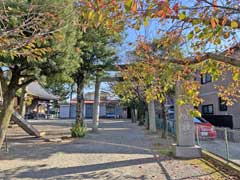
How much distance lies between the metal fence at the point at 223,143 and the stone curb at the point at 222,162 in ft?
0.61

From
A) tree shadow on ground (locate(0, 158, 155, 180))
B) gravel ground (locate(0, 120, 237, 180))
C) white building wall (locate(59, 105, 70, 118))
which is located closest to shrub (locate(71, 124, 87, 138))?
gravel ground (locate(0, 120, 237, 180))

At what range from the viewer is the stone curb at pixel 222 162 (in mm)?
6629

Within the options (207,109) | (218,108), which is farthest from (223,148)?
(207,109)

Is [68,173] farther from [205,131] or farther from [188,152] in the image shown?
[205,131]

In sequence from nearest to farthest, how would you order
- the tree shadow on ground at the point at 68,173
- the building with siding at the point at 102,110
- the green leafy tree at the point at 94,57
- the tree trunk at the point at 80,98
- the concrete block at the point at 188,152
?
the tree shadow on ground at the point at 68,173
the concrete block at the point at 188,152
the green leafy tree at the point at 94,57
the tree trunk at the point at 80,98
the building with siding at the point at 102,110

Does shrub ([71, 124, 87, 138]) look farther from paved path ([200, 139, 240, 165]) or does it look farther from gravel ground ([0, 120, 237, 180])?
paved path ([200, 139, 240, 165])

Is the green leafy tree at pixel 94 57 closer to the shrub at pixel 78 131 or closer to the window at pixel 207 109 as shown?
the shrub at pixel 78 131

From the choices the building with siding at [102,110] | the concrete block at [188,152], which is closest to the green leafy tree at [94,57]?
the concrete block at [188,152]

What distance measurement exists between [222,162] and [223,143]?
277 centimetres

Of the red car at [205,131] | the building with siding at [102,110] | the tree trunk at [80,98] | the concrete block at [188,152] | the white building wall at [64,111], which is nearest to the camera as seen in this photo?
the concrete block at [188,152]

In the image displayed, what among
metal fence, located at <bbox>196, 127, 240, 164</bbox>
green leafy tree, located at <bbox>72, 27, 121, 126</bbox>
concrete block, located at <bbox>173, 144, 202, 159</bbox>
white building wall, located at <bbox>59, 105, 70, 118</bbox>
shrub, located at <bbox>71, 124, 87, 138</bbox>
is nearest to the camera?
metal fence, located at <bbox>196, 127, 240, 164</bbox>

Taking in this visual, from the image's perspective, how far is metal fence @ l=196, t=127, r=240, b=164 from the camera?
27.2ft

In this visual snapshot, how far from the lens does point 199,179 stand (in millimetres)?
5996

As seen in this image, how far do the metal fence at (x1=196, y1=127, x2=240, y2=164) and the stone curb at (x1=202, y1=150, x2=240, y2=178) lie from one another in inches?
7.3
